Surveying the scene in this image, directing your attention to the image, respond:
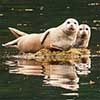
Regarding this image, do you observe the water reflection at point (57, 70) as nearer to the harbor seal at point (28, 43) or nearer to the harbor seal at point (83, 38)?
the harbor seal at point (28, 43)

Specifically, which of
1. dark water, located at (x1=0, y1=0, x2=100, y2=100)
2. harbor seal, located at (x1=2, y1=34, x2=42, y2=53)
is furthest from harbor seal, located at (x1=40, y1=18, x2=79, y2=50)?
dark water, located at (x1=0, y1=0, x2=100, y2=100)

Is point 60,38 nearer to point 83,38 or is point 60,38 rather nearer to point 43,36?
point 43,36

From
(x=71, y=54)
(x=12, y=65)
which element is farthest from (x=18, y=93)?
(x=71, y=54)

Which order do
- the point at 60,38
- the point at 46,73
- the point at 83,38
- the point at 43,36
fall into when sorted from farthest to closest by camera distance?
1. the point at 83,38
2. the point at 60,38
3. the point at 43,36
4. the point at 46,73

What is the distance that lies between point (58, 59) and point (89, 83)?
9.32 feet

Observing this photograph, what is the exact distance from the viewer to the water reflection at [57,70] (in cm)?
1556

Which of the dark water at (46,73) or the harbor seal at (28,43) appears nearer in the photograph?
the dark water at (46,73)

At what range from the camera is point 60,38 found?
1873 centimetres

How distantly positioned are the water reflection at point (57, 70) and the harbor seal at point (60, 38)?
0.53 metres

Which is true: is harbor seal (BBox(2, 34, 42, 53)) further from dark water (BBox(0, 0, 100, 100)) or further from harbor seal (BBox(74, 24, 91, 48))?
harbor seal (BBox(74, 24, 91, 48))

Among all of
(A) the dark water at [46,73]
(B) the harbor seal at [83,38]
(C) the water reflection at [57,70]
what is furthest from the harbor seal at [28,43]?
(B) the harbor seal at [83,38]

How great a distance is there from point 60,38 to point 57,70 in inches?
76.4

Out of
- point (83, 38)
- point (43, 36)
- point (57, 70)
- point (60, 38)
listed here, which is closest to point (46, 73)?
point (57, 70)

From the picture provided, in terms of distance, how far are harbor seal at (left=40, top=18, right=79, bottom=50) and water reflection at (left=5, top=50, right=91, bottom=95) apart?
526mm
